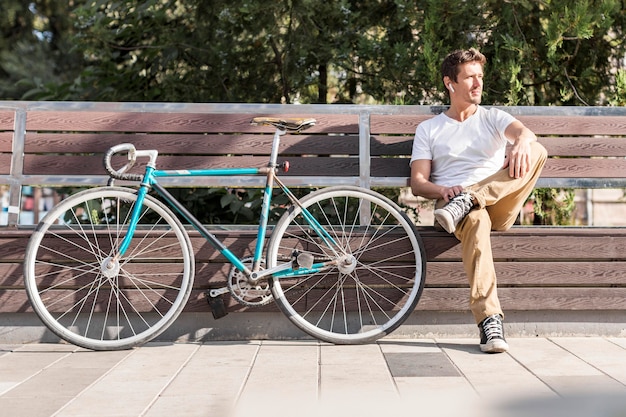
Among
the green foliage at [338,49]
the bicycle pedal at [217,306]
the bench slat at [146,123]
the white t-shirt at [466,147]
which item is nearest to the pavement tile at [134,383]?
the bicycle pedal at [217,306]

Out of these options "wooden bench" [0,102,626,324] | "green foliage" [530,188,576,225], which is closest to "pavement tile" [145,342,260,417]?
"wooden bench" [0,102,626,324]

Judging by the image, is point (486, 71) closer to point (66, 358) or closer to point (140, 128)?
point (140, 128)

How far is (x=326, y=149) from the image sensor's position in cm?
475

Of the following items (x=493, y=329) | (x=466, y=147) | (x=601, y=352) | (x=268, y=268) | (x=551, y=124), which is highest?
(x=551, y=124)

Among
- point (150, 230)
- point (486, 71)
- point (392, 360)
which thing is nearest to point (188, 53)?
point (486, 71)

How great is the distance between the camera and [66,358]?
160 inches

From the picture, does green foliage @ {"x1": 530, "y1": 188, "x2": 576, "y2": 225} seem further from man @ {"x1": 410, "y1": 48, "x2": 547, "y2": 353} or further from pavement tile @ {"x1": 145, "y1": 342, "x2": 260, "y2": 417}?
pavement tile @ {"x1": 145, "y1": 342, "x2": 260, "y2": 417}

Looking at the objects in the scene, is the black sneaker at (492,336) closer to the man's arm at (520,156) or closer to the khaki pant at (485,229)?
the khaki pant at (485,229)

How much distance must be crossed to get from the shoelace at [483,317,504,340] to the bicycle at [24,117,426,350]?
1.33ft

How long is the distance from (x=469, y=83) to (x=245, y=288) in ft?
5.19

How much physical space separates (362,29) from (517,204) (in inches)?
114

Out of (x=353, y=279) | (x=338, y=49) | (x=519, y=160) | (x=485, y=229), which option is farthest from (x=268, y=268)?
(x=338, y=49)

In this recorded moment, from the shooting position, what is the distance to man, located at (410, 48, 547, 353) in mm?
4145

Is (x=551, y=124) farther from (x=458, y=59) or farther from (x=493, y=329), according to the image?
(x=493, y=329)
